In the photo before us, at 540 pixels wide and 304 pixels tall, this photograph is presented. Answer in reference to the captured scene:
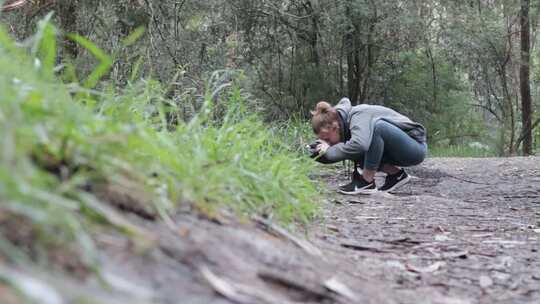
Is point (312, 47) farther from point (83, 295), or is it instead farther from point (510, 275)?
point (83, 295)

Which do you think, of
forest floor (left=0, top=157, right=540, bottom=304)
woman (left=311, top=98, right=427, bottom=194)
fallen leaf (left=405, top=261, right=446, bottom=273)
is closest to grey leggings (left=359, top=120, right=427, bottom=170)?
woman (left=311, top=98, right=427, bottom=194)

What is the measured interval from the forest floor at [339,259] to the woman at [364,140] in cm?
77

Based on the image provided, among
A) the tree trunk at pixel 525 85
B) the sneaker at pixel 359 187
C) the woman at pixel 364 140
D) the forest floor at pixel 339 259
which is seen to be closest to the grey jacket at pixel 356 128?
the woman at pixel 364 140

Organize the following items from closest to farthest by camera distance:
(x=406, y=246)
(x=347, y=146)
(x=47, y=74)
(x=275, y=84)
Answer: (x=47, y=74) → (x=406, y=246) → (x=347, y=146) → (x=275, y=84)

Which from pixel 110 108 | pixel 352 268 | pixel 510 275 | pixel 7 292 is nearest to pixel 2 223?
pixel 7 292

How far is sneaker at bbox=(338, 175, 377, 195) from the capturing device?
516 cm

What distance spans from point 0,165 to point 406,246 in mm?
2051

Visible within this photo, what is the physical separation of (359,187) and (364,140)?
421 millimetres

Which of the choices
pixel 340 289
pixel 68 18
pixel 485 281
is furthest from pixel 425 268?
pixel 68 18

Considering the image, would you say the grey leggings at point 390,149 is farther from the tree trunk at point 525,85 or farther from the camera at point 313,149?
the tree trunk at point 525,85

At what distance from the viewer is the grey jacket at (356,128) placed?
5.20 m

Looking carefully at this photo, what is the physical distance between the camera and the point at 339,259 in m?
2.29

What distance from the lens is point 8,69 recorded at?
5.23 ft

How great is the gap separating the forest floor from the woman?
0.77 metres
